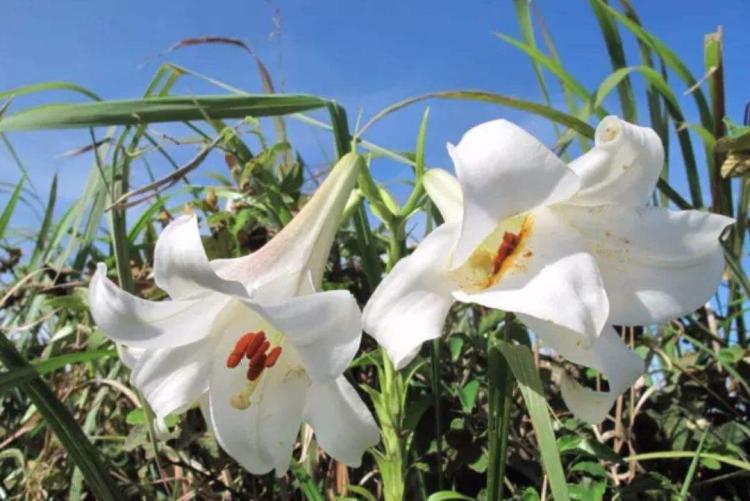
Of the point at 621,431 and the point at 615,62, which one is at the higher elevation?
the point at 615,62

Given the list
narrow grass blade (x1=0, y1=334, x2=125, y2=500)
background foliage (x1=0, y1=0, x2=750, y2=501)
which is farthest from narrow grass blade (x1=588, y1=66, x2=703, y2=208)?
narrow grass blade (x1=0, y1=334, x2=125, y2=500)

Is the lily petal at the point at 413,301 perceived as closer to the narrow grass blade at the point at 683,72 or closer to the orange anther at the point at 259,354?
the orange anther at the point at 259,354

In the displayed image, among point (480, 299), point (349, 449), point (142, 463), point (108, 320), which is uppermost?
point (108, 320)

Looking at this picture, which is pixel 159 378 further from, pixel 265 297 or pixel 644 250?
pixel 644 250

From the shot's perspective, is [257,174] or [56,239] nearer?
[257,174]

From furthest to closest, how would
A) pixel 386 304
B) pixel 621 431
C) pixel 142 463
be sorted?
pixel 142 463, pixel 621 431, pixel 386 304

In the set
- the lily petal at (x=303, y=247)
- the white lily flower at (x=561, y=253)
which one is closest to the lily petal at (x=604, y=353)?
the white lily flower at (x=561, y=253)

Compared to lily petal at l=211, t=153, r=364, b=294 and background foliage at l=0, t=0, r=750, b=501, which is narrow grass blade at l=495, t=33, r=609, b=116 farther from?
lily petal at l=211, t=153, r=364, b=294

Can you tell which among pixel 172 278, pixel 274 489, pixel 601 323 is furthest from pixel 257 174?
pixel 601 323
